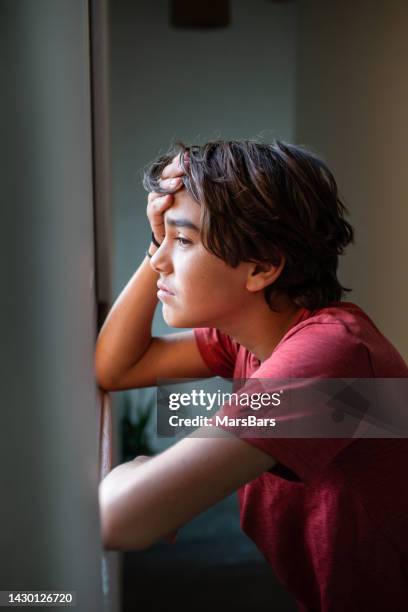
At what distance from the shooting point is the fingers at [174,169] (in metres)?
0.65

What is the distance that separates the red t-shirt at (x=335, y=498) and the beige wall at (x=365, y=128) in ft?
0.22

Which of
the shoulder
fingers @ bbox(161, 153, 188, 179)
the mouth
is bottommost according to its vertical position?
the shoulder

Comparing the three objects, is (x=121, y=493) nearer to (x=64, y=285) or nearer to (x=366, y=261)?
(x=64, y=285)

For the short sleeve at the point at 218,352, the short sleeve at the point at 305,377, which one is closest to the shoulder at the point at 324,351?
the short sleeve at the point at 305,377

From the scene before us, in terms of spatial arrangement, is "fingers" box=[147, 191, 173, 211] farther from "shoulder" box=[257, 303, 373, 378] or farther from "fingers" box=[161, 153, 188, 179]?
"shoulder" box=[257, 303, 373, 378]

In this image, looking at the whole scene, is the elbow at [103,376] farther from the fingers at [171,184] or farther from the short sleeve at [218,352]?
the fingers at [171,184]

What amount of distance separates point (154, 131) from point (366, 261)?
28 centimetres

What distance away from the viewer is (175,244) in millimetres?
659

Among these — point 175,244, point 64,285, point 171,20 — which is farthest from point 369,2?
point 64,285

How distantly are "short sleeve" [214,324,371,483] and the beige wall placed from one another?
134 millimetres

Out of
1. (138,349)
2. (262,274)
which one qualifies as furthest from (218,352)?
(262,274)

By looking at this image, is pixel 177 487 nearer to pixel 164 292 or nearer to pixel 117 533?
pixel 117 533

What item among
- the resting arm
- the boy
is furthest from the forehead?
the resting arm

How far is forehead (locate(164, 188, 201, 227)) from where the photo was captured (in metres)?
0.63
